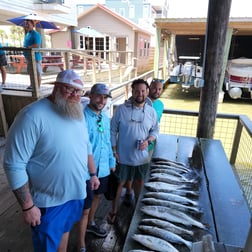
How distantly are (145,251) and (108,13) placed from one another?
1852cm

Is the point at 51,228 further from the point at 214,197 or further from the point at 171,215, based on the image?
the point at 214,197

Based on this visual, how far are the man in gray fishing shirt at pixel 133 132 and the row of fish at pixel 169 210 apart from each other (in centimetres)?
34

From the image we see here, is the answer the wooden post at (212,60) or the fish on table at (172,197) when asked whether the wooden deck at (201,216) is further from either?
the wooden post at (212,60)

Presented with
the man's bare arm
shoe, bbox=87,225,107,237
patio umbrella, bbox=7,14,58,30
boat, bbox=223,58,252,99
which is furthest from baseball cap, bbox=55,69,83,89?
boat, bbox=223,58,252,99

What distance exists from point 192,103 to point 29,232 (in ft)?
28.7

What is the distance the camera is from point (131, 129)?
2391mm

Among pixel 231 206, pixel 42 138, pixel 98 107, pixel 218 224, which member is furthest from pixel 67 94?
pixel 231 206

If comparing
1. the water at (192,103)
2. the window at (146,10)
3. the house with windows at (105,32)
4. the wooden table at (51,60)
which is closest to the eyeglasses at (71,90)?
the water at (192,103)

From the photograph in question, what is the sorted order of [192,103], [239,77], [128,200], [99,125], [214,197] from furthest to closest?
[239,77] → [192,103] → [128,200] → [99,125] → [214,197]

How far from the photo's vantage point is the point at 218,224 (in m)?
1.52

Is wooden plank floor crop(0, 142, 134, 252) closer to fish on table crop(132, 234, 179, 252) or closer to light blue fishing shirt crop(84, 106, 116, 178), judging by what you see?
light blue fishing shirt crop(84, 106, 116, 178)

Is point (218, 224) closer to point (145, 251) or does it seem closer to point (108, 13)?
point (145, 251)

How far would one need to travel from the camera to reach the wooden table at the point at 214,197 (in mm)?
1418

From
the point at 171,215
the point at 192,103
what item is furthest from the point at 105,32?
the point at 171,215
